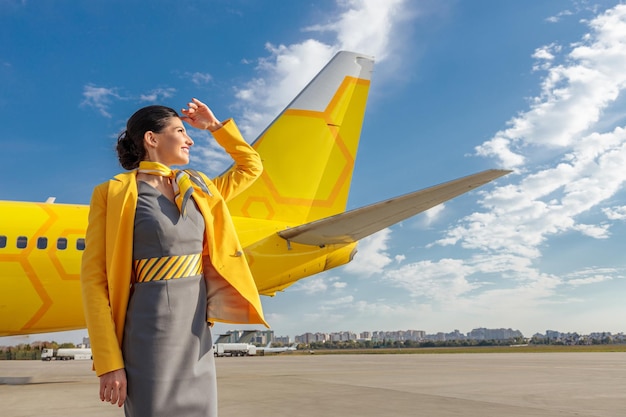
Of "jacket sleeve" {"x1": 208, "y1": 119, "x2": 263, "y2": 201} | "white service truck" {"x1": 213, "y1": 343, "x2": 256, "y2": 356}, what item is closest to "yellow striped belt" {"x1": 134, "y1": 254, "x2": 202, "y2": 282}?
"jacket sleeve" {"x1": 208, "y1": 119, "x2": 263, "y2": 201}

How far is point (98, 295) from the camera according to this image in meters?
2.32

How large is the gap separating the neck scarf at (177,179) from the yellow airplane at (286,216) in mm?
6012

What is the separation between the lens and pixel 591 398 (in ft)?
29.1

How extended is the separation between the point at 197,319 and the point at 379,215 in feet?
23.8

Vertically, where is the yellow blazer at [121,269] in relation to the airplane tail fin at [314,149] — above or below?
below

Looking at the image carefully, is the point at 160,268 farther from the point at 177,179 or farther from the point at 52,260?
the point at 52,260

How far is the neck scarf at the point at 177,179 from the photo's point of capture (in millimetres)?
2539

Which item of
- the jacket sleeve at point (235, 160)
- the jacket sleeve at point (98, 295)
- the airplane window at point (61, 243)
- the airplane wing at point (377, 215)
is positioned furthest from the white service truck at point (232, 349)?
the jacket sleeve at point (98, 295)

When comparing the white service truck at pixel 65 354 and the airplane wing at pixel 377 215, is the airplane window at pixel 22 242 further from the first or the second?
the white service truck at pixel 65 354

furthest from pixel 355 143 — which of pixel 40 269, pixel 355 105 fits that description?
pixel 40 269

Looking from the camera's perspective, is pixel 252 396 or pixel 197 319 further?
pixel 252 396

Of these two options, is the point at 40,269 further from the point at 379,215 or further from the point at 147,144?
the point at 147,144

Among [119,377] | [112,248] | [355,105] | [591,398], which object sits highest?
[355,105]

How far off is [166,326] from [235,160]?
3.90ft
